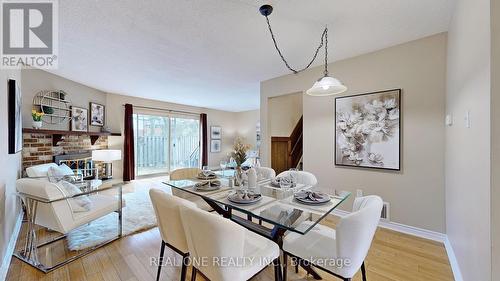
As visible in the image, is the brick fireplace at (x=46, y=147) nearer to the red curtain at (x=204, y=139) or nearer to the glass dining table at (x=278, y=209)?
the glass dining table at (x=278, y=209)

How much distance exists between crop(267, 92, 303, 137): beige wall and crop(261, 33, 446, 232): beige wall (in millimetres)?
1888

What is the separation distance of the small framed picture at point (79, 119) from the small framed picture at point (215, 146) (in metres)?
3.79

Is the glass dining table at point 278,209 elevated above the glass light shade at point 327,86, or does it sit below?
below

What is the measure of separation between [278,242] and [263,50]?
2325 mm

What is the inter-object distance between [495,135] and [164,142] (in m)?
6.62

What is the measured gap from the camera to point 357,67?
2883 mm

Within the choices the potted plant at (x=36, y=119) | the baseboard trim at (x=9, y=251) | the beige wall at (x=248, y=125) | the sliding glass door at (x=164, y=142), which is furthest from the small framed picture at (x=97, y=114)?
the beige wall at (x=248, y=125)

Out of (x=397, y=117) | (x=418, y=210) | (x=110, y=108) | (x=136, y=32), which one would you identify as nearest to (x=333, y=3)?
(x=397, y=117)

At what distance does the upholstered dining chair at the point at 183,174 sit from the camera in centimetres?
263

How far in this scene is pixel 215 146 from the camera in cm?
760

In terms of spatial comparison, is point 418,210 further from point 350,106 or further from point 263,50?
point 263,50

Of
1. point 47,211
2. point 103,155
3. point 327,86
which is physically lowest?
point 47,211

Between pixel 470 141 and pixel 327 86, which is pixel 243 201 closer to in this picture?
pixel 327 86

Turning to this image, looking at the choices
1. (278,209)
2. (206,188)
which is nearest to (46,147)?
(206,188)
